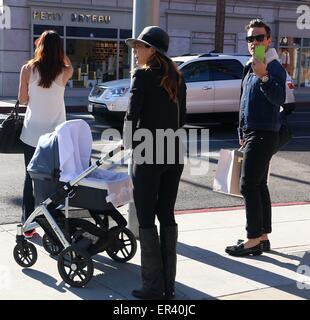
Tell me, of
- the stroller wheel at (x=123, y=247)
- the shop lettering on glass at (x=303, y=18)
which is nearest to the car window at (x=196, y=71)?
the stroller wheel at (x=123, y=247)

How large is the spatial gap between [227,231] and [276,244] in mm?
592

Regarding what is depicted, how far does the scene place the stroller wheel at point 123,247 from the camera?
5.04 metres

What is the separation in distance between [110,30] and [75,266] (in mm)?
19229

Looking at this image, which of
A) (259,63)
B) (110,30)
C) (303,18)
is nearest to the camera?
(259,63)

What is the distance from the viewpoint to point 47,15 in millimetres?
21672

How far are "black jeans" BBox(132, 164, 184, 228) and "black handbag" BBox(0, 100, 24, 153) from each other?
5.99ft

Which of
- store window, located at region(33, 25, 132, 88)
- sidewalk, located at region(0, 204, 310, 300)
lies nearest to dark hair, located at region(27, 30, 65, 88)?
sidewalk, located at region(0, 204, 310, 300)

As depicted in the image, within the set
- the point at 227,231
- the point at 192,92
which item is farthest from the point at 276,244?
the point at 192,92

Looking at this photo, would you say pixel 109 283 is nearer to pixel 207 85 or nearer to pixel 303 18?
pixel 207 85

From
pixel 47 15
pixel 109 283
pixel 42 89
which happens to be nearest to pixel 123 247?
pixel 109 283

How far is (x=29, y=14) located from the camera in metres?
21.3

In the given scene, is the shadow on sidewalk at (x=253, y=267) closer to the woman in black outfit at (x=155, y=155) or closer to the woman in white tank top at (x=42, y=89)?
the woman in black outfit at (x=155, y=155)

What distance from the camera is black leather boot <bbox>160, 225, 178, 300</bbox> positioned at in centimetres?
428
